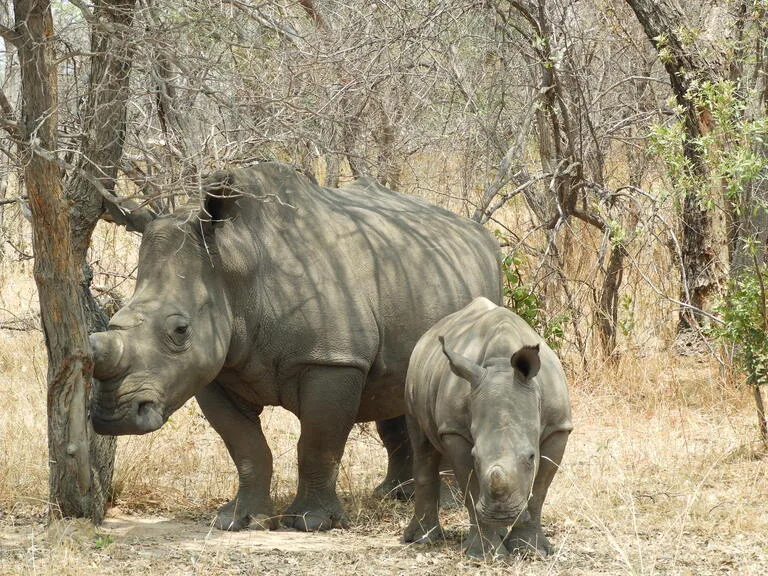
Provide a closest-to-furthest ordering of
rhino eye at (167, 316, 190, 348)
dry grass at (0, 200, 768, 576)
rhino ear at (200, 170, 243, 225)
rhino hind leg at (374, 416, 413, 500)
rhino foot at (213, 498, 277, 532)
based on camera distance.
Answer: dry grass at (0, 200, 768, 576), rhino eye at (167, 316, 190, 348), rhino ear at (200, 170, 243, 225), rhino foot at (213, 498, 277, 532), rhino hind leg at (374, 416, 413, 500)

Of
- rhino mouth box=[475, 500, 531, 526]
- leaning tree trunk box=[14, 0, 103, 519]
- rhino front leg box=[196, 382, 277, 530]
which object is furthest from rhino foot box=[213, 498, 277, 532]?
rhino mouth box=[475, 500, 531, 526]

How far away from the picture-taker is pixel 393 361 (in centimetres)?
736

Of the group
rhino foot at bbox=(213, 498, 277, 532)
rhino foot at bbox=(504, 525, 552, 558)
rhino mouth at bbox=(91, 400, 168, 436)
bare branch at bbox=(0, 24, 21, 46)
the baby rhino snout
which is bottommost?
rhino foot at bbox=(213, 498, 277, 532)

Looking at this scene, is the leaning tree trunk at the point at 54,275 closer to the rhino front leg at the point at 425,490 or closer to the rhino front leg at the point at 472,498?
the rhino front leg at the point at 425,490

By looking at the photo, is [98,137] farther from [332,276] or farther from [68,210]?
[332,276]

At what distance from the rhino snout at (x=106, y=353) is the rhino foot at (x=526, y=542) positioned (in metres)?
2.09

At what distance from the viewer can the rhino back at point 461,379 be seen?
5.88 meters

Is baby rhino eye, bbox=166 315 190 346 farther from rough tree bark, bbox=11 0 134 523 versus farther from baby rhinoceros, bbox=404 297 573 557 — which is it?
baby rhinoceros, bbox=404 297 573 557

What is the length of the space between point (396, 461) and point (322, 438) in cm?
134

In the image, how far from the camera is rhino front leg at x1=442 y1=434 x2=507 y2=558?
5.79 metres

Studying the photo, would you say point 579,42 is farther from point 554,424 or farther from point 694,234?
point 554,424

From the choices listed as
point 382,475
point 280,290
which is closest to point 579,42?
point 382,475

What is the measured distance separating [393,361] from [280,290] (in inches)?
32.8

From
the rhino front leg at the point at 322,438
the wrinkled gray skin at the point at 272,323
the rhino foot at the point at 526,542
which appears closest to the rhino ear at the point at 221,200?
the wrinkled gray skin at the point at 272,323
